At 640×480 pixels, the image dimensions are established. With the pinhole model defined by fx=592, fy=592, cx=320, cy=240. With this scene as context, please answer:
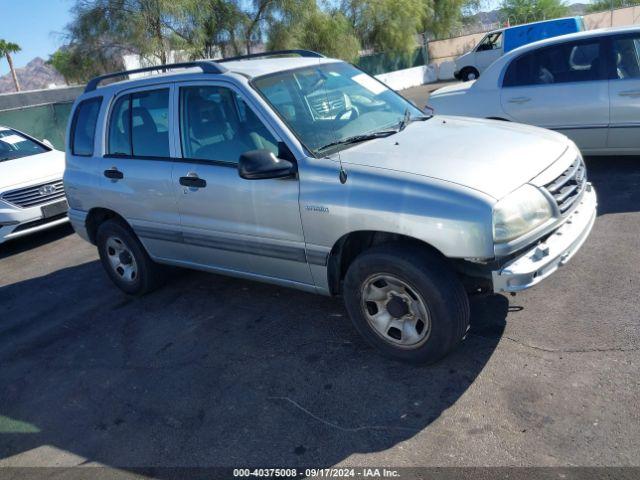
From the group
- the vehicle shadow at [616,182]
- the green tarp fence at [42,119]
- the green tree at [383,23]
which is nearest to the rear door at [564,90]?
the vehicle shadow at [616,182]

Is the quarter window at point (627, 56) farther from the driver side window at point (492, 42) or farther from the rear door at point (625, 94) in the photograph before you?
the driver side window at point (492, 42)

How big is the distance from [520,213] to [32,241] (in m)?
7.61

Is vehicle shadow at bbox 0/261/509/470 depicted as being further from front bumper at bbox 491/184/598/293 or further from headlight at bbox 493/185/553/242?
headlight at bbox 493/185/553/242

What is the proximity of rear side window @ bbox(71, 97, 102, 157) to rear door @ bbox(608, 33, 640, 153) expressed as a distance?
544cm

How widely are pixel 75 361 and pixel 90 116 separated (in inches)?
92.0

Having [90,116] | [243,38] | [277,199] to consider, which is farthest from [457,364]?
[243,38]

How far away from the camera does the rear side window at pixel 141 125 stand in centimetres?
482

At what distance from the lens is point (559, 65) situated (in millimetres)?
7047

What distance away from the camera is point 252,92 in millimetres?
4188

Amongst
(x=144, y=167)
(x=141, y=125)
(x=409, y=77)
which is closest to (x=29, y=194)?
(x=141, y=125)

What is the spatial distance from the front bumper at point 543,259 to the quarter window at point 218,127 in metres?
1.74

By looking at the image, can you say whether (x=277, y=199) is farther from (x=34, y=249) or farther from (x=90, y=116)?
(x=34, y=249)

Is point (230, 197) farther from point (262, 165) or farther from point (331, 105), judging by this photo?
point (331, 105)

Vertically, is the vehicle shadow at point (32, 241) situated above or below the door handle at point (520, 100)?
below
